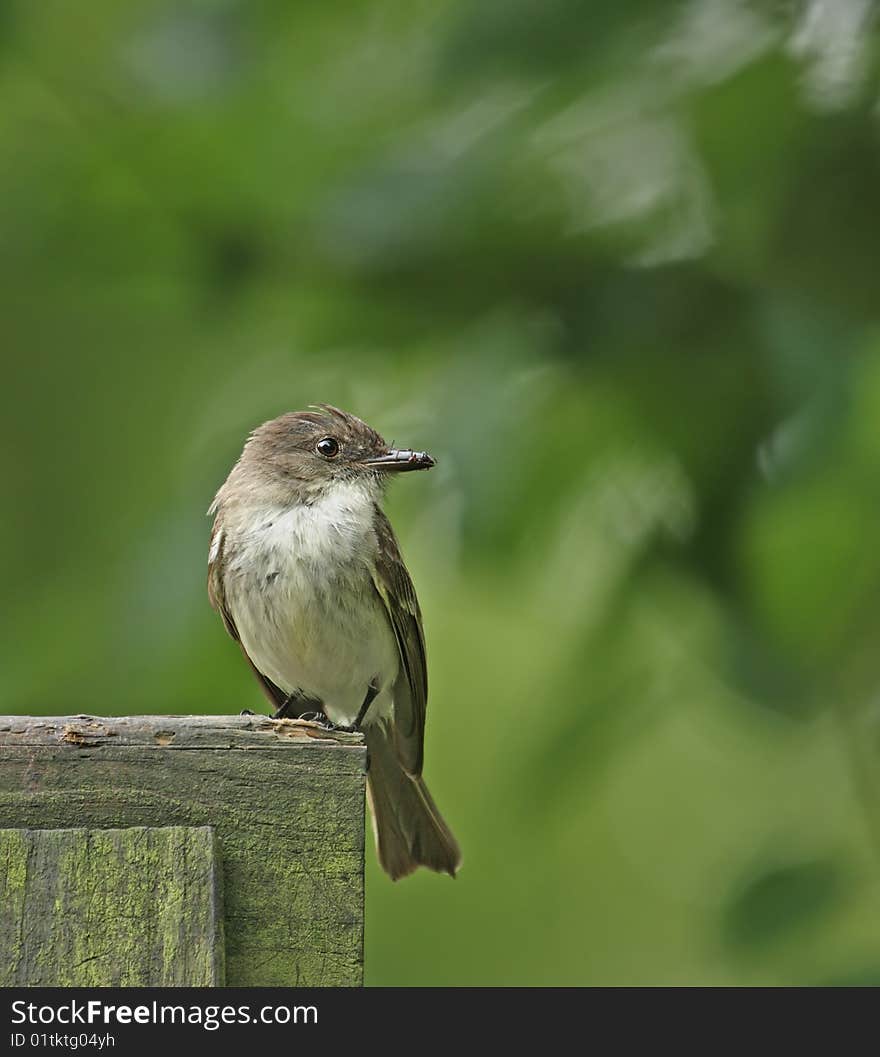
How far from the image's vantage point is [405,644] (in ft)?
19.0

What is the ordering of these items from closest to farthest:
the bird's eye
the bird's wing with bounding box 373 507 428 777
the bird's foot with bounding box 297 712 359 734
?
the bird's foot with bounding box 297 712 359 734, the bird's wing with bounding box 373 507 428 777, the bird's eye

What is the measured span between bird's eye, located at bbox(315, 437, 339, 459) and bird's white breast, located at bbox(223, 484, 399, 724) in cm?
25

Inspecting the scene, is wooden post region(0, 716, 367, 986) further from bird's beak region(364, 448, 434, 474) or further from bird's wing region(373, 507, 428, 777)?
bird's wing region(373, 507, 428, 777)

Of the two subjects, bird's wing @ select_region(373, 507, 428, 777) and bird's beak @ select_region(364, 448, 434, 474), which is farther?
bird's wing @ select_region(373, 507, 428, 777)

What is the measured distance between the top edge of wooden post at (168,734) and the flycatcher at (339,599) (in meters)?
2.19

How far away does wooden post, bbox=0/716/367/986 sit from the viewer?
2.87m

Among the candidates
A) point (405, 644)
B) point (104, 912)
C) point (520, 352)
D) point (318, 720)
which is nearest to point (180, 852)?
point (104, 912)

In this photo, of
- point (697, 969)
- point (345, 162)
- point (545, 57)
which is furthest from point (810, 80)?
point (697, 969)

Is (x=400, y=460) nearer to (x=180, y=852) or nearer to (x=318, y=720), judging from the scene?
(x=318, y=720)

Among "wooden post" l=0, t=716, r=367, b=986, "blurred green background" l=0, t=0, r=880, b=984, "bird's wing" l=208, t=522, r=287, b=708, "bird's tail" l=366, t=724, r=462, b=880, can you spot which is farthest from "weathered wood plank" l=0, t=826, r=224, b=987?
"bird's wing" l=208, t=522, r=287, b=708

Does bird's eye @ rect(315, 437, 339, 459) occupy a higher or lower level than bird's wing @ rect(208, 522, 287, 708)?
higher

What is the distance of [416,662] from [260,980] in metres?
2.90

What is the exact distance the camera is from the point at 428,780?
695 cm

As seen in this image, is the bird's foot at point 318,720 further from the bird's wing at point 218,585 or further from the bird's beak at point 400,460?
the bird's wing at point 218,585
